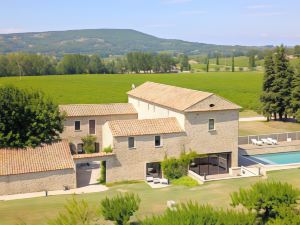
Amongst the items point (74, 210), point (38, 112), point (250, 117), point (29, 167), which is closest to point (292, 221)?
point (74, 210)

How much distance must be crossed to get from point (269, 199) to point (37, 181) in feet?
56.1

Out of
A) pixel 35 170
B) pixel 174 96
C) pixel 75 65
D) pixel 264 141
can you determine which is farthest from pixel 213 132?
pixel 75 65

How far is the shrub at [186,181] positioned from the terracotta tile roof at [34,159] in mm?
8481

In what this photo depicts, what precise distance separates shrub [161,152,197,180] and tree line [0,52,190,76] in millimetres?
114323

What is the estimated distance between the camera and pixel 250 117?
2530 inches

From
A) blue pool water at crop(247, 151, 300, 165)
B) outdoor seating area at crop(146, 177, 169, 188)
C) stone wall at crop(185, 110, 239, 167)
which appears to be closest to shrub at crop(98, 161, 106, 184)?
outdoor seating area at crop(146, 177, 169, 188)

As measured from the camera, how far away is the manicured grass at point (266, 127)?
168 feet

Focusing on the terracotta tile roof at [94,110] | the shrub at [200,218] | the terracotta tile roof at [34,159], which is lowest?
the terracotta tile roof at [34,159]

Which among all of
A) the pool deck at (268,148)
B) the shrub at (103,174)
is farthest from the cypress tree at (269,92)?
the shrub at (103,174)

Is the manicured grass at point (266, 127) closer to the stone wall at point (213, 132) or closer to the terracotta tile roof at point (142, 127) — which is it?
the stone wall at point (213, 132)

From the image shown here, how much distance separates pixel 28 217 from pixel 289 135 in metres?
33.0

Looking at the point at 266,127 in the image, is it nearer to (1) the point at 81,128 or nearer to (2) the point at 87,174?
(1) the point at 81,128

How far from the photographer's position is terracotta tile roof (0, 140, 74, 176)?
2890 cm

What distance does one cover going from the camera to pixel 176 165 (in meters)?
33.2
